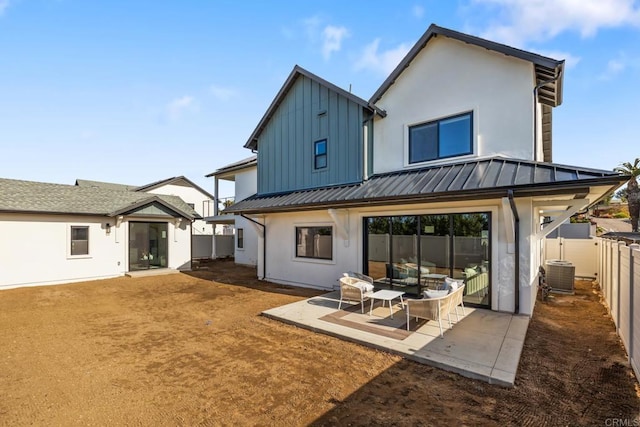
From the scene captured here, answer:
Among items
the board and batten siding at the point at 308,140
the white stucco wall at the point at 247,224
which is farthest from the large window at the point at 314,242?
the white stucco wall at the point at 247,224

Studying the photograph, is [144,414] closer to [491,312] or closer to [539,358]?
[539,358]

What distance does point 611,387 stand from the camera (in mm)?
4129

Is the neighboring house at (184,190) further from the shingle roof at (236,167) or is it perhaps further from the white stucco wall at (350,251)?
the white stucco wall at (350,251)

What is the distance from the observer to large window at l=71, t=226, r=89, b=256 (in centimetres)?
1308

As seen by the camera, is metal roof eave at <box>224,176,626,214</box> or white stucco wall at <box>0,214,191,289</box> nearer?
metal roof eave at <box>224,176,626,214</box>

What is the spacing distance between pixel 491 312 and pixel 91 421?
7.99 m

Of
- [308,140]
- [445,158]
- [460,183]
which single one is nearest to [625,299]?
[460,183]

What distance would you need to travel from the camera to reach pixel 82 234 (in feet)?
43.8

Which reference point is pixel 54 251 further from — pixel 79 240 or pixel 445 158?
pixel 445 158

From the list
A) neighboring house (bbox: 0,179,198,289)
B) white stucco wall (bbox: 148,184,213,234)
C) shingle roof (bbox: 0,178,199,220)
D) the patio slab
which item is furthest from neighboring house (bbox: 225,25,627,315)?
white stucco wall (bbox: 148,184,213,234)

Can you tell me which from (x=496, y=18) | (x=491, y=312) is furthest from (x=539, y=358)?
(x=496, y=18)

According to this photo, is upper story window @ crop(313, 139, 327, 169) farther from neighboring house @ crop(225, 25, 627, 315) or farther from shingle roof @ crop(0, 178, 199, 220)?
shingle roof @ crop(0, 178, 199, 220)

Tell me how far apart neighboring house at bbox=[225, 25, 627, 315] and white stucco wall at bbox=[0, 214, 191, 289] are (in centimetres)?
703

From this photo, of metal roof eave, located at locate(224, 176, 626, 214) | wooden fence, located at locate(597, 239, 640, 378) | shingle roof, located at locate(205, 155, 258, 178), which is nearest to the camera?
wooden fence, located at locate(597, 239, 640, 378)
